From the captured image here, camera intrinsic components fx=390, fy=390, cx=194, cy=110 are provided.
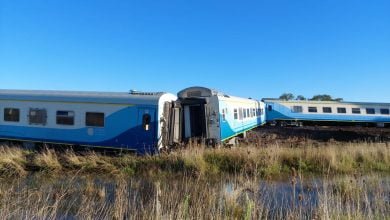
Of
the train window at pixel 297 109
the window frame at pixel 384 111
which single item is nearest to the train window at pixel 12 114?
the train window at pixel 297 109

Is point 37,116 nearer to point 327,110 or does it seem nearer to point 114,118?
point 114,118

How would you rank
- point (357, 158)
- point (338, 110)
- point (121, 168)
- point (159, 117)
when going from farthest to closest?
point (338, 110)
point (159, 117)
point (357, 158)
point (121, 168)

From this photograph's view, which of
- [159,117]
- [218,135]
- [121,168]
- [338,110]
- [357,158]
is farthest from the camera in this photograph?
[338,110]

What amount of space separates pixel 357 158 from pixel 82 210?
29.7ft

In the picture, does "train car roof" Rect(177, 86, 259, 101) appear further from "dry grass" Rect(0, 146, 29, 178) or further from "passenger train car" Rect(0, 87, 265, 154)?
"dry grass" Rect(0, 146, 29, 178)

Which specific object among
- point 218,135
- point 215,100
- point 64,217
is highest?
point 215,100

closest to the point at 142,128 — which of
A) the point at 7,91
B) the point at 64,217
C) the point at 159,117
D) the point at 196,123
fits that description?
the point at 159,117

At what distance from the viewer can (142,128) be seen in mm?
14023

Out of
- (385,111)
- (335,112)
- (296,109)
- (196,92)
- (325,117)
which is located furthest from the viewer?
(296,109)

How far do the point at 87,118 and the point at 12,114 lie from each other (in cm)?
345

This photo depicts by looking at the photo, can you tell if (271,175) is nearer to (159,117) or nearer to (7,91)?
(159,117)

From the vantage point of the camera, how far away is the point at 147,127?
14.0m

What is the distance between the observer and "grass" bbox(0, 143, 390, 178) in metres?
10.8

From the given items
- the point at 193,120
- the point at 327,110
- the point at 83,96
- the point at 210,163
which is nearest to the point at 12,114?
the point at 83,96
